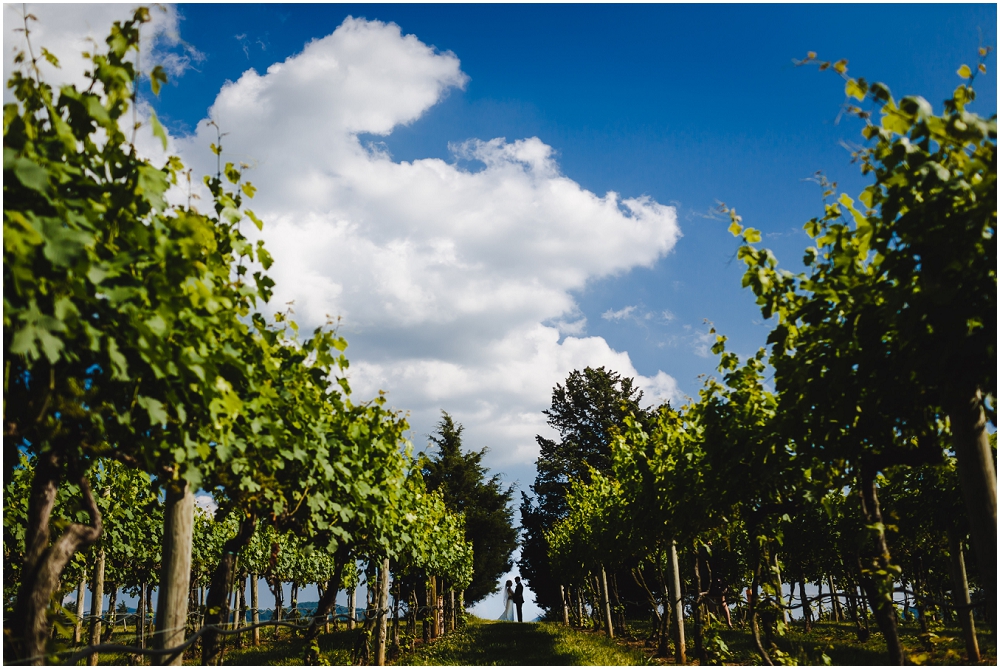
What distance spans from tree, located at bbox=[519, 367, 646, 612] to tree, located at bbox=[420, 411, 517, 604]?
1.99 m

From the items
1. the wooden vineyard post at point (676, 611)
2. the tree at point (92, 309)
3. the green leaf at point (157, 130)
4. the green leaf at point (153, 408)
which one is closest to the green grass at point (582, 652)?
the wooden vineyard post at point (676, 611)

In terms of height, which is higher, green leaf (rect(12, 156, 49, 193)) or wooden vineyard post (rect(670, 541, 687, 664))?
green leaf (rect(12, 156, 49, 193))

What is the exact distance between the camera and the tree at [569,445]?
135ft

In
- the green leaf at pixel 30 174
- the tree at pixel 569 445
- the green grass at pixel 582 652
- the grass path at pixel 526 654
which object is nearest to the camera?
the green leaf at pixel 30 174

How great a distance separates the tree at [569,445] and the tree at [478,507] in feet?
6.53

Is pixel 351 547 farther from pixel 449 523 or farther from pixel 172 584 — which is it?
pixel 449 523

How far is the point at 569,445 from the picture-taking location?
4172cm

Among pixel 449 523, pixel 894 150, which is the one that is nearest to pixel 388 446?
pixel 894 150

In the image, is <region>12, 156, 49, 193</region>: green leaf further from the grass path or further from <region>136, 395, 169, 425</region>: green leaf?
the grass path

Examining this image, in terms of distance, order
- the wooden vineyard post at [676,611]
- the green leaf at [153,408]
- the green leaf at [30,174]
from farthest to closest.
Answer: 1. the wooden vineyard post at [676,611]
2. the green leaf at [153,408]
3. the green leaf at [30,174]

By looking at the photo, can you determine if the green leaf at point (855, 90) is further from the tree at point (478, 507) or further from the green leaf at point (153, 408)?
the tree at point (478, 507)

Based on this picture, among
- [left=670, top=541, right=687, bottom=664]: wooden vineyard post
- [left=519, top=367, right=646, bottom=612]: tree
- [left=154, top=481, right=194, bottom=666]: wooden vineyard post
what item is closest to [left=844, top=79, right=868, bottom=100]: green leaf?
[left=154, top=481, right=194, bottom=666]: wooden vineyard post

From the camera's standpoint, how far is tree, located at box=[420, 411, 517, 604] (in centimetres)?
4356

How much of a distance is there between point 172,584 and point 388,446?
151 inches
